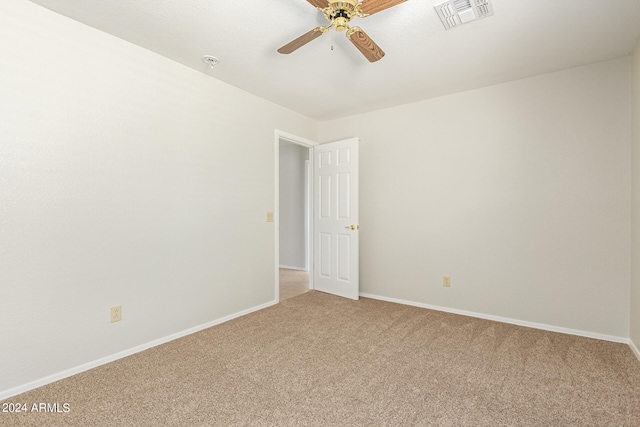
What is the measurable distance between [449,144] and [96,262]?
351cm

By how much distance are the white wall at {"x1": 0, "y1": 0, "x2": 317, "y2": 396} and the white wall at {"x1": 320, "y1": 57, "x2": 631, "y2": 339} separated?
1.90 m

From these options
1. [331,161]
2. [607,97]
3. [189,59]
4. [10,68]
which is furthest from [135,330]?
[607,97]

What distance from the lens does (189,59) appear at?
2.69 m

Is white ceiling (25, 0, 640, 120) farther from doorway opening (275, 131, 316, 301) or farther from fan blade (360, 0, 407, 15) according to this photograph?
doorway opening (275, 131, 316, 301)

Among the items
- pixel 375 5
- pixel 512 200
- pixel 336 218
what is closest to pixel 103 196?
pixel 375 5

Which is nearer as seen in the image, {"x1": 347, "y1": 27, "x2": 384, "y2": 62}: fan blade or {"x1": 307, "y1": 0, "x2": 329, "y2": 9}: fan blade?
{"x1": 307, "y1": 0, "x2": 329, "y2": 9}: fan blade

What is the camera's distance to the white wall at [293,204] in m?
6.02

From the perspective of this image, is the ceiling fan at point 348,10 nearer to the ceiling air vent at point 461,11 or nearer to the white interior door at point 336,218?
the ceiling air vent at point 461,11

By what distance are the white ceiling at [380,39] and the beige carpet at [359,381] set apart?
2.42 metres

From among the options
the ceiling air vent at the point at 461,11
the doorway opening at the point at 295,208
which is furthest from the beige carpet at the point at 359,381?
the doorway opening at the point at 295,208

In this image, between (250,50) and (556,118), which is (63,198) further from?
(556,118)

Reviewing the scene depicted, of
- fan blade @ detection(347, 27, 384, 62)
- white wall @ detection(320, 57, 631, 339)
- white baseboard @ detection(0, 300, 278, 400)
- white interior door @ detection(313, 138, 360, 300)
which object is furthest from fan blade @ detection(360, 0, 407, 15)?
white baseboard @ detection(0, 300, 278, 400)

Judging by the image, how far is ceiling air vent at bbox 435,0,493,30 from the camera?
6.35ft

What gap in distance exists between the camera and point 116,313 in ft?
7.69
